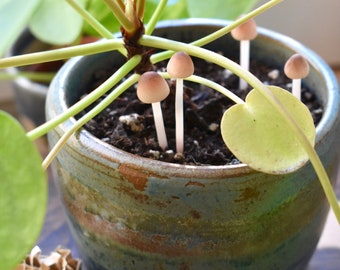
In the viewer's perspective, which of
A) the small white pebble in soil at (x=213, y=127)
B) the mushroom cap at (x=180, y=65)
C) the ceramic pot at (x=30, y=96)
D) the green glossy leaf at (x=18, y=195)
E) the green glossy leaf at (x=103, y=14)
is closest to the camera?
the green glossy leaf at (x=18, y=195)

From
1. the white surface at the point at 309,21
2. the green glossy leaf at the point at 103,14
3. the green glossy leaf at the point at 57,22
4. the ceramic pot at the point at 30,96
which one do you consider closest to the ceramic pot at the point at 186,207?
the green glossy leaf at the point at 57,22

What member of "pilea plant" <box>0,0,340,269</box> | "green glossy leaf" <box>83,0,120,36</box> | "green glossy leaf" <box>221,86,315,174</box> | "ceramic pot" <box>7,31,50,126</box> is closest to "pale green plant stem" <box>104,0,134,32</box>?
"pilea plant" <box>0,0,340,269</box>

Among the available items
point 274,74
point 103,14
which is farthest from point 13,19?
point 103,14

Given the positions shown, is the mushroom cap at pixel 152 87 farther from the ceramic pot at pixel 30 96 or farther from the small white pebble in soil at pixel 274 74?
the ceramic pot at pixel 30 96

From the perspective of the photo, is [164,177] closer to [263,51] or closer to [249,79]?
[249,79]

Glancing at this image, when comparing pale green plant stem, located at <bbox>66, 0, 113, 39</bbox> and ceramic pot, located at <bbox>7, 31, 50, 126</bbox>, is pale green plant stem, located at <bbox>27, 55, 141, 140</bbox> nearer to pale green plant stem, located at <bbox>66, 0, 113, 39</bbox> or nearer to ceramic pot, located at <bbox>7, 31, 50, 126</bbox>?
pale green plant stem, located at <bbox>66, 0, 113, 39</bbox>
